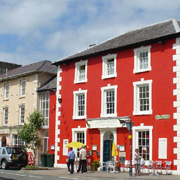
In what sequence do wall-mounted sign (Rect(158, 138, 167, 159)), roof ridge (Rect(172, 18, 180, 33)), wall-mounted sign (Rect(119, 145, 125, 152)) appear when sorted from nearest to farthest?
1. wall-mounted sign (Rect(158, 138, 167, 159))
2. roof ridge (Rect(172, 18, 180, 33))
3. wall-mounted sign (Rect(119, 145, 125, 152))

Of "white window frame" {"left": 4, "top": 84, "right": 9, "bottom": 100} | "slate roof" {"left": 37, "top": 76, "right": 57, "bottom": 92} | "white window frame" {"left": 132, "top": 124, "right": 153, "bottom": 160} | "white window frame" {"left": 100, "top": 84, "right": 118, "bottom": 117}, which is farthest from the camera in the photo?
"white window frame" {"left": 4, "top": 84, "right": 9, "bottom": 100}

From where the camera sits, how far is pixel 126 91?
24344mm

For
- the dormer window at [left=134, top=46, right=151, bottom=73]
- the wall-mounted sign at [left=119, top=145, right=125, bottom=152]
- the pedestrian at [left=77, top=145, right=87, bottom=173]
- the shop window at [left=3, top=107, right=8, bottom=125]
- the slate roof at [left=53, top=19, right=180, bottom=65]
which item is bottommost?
the pedestrian at [left=77, top=145, right=87, bottom=173]

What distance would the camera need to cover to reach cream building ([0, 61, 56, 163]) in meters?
32.8

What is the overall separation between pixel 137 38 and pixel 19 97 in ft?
46.6

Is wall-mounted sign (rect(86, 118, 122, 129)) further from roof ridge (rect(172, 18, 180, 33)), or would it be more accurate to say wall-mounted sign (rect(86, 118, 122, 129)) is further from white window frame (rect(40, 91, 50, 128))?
roof ridge (rect(172, 18, 180, 33))

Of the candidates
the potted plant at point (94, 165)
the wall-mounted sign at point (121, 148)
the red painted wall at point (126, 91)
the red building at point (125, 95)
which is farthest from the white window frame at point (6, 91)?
the wall-mounted sign at point (121, 148)

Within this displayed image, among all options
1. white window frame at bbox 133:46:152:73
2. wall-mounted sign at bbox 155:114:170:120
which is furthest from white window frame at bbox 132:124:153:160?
white window frame at bbox 133:46:152:73

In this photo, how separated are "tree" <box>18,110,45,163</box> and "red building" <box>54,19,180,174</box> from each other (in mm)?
1488

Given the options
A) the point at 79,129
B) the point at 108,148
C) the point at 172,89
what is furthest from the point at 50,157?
the point at 172,89

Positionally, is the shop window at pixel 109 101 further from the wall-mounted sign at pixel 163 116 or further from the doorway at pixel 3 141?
the doorway at pixel 3 141

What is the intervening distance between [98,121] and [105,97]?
5.73 ft

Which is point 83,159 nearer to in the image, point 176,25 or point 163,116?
point 163,116

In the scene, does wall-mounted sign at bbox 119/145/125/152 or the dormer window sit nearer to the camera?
the dormer window
